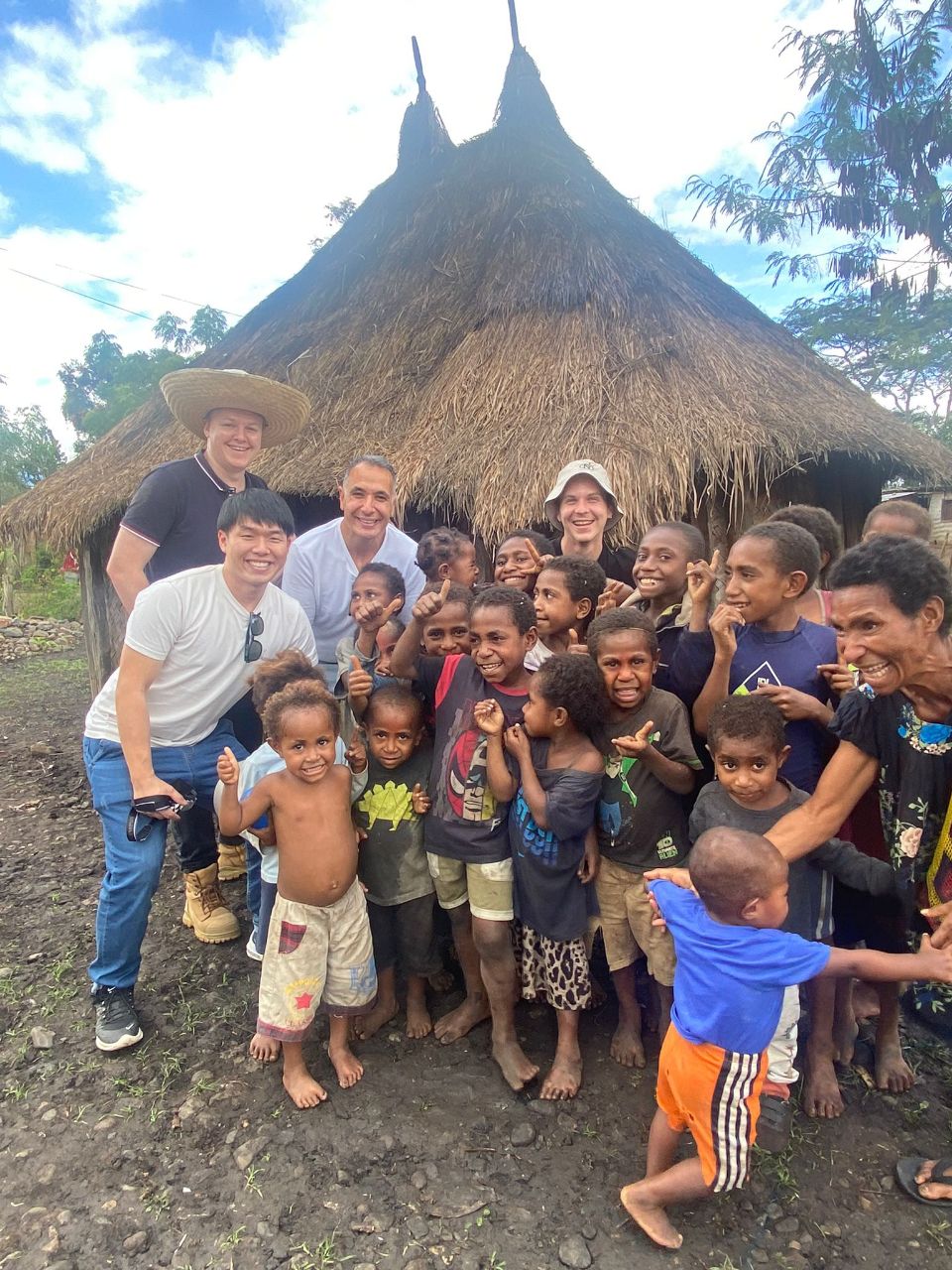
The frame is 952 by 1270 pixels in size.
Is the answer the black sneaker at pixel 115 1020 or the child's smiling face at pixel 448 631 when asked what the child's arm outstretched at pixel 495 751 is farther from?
the black sneaker at pixel 115 1020

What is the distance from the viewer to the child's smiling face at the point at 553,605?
252 cm

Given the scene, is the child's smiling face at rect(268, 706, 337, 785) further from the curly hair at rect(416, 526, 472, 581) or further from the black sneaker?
the black sneaker

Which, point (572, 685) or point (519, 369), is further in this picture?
point (519, 369)

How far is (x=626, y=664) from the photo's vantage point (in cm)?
220

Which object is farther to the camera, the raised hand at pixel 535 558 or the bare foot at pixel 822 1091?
the raised hand at pixel 535 558

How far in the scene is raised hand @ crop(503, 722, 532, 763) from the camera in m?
2.17

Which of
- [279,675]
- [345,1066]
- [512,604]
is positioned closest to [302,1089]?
[345,1066]

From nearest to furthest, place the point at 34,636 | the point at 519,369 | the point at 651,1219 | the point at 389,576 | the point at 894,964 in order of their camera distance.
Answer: the point at 894,964 < the point at 651,1219 < the point at 389,576 < the point at 519,369 < the point at 34,636

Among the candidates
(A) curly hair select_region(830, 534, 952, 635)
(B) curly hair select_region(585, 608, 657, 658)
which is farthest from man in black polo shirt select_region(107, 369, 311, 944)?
(A) curly hair select_region(830, 534, 952, 635)

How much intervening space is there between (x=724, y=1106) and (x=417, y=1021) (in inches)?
48.8

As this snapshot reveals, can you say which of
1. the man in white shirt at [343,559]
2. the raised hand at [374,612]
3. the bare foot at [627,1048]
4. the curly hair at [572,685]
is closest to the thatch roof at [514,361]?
the man in white shirt at [343,559]

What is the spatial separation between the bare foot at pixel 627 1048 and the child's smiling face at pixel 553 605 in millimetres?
1355

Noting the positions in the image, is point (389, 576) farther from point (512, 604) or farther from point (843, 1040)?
point (843, 1040)

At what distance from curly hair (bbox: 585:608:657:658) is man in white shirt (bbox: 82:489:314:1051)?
1182 mm
